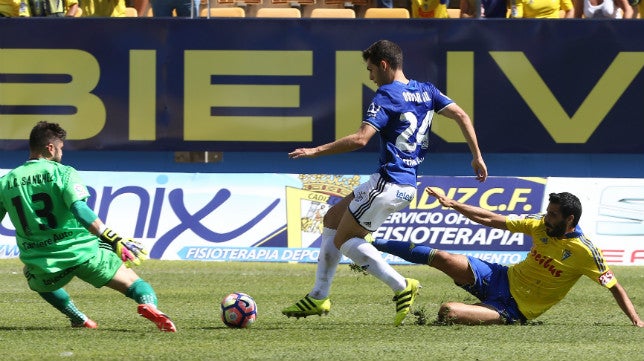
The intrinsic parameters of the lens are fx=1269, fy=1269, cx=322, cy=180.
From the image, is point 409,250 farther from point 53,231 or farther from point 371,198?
point 53,231

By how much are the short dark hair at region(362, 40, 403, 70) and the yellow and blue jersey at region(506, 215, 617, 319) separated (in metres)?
1.58

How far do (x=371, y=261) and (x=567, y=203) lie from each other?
1537 mm

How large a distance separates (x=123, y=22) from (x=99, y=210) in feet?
8.77

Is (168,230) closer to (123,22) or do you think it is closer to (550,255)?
(123,22)

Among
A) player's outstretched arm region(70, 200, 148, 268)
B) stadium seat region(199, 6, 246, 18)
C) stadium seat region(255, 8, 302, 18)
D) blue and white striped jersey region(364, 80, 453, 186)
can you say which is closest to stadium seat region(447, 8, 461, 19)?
stadium seat region(255, 8, 302, 18)

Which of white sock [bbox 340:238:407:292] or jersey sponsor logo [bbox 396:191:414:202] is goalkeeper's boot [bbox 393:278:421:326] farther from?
jersey sponsor logo [bbox 396:191:414:202]

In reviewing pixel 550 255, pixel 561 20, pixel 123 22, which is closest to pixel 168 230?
pixel 123 22

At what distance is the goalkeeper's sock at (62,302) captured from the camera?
9367 mm

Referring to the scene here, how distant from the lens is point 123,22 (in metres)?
17.1

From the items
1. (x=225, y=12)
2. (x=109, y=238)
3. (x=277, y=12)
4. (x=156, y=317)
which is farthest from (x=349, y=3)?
(x=109, y=238)

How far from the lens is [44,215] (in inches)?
353

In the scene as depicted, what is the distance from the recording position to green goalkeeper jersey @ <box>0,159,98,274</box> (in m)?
8.95

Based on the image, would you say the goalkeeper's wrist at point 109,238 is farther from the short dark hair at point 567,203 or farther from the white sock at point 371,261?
the short dark hair at point 567,203

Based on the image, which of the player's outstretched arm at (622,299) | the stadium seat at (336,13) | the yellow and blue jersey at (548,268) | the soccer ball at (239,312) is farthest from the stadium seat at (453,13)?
the soccer ball at (239,312)
